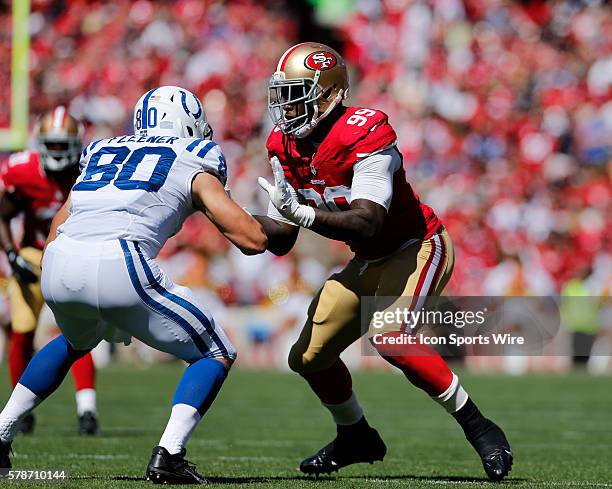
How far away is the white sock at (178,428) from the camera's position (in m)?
4.09

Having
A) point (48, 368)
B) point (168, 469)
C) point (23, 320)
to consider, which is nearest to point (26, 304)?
point (23, 320)

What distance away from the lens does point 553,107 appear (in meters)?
15.5

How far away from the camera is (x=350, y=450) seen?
5.06 metres

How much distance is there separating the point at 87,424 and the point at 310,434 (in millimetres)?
1365

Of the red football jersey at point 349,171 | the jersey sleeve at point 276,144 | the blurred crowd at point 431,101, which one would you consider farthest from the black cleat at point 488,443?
the blurred crowd at point 431,101

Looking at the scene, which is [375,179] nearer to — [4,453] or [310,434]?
[4,453]

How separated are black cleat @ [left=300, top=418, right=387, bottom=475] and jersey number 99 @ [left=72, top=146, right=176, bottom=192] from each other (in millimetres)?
1559

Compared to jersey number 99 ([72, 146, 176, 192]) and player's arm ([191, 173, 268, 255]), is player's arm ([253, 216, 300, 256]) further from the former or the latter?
jersey number 99 ([72, 146, 176, 192])

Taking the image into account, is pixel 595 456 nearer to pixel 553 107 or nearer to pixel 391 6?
pixel 553 107

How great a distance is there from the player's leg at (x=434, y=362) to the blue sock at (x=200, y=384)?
2.73 ft

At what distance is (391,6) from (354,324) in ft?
40.2

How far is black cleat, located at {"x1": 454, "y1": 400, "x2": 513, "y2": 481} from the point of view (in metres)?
4.61

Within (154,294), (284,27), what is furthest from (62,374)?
(284,27)

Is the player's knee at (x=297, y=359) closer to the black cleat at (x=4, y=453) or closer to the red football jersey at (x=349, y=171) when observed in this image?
the red football jersey at (x=349, y=171)
